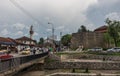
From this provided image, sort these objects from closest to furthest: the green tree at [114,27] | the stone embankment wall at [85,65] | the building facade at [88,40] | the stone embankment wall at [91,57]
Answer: the stone embankment wall at [85,65] < the stone embankment wall at [91,57] < the green tree at [114,27] < the building facade at [88,40]

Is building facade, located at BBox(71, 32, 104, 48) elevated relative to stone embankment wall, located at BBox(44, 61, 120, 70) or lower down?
elevated

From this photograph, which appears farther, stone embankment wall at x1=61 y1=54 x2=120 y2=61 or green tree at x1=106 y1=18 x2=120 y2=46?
green tree at x1=106 y1=18 x2=120 y2=46

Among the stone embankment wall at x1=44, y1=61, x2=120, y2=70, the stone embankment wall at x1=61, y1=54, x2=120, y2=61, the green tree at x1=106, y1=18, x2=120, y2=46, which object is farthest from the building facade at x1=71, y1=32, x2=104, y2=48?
the stone embankment wall at x1=44, y1=61, x2=120, y2=70

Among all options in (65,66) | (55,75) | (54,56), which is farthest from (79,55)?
(55,75)

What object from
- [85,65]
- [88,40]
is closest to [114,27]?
[88,40]


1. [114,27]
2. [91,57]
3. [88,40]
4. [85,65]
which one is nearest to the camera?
[85,65]

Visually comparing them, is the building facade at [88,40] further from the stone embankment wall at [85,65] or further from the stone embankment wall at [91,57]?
the stone embankment wall at [85,65]

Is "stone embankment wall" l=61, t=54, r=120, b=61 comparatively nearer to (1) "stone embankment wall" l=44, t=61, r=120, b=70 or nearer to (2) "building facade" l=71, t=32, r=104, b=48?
(1) "stone embankment wall" l=44, t=61, r=120, b=70

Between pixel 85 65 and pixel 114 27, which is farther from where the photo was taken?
pixel 114 27

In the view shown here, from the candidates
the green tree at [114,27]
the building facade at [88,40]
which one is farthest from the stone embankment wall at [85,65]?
the building facade at [88,40]

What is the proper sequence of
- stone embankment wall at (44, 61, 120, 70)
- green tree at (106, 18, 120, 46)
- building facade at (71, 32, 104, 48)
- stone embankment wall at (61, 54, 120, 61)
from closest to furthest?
stone embankment wall at (44, 61, 120, 70) → stone embankment wall at (61, 54, 120, 61) → green tree at (106, 18, 120, 46) → building facade at (71, 32, 104, 48)

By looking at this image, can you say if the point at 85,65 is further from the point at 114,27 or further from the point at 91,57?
the point at 114,27

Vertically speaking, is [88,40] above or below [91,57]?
above

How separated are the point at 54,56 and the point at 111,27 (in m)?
36.1
